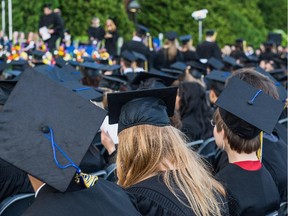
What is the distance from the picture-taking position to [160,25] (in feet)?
83.1

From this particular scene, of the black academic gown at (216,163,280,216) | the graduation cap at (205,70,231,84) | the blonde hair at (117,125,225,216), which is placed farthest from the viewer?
the graduation cap at (205,70,231,84)

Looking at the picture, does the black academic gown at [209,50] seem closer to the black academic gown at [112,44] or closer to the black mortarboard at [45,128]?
the black academic gown at [112,44]

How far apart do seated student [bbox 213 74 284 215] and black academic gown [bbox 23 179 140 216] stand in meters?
1.11

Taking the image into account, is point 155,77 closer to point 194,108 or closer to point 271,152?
point 194,108

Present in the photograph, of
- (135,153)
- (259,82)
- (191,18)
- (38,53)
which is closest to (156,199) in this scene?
(135,153)

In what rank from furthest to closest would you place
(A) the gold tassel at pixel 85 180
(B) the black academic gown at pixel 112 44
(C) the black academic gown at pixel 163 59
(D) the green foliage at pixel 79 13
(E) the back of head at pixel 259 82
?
(D) the green foliage at pixel 79 13
(B) the black academic gown at pixel 112 44
(C) the black academic gown at pixel 163 59
(E) the back of head at pixel 259 82
(A) the gold tassel at pixel 85 180

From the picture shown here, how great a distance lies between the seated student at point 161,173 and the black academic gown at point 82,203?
19cm

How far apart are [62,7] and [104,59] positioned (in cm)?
901

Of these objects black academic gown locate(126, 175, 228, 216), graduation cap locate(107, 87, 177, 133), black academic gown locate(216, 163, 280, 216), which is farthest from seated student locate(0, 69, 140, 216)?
black academic gown locate(216, 163, 280, 216)

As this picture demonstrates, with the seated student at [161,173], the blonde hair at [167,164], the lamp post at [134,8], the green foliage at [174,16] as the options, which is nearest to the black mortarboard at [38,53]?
the green foliage at [174,16]

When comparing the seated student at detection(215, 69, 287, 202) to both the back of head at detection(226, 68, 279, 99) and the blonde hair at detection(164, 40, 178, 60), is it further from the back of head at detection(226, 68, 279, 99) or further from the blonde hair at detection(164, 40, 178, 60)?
the blonde hair at detection(164, 40, 178, 60)

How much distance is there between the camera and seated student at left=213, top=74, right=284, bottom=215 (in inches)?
132

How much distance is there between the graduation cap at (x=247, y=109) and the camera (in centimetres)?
351

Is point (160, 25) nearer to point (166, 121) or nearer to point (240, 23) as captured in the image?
point (240, 23)
